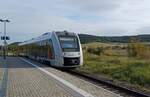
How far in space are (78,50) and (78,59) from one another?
0.73 meters

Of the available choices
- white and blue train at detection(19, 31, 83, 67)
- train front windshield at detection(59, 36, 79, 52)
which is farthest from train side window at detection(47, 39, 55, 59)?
train front windshield at detection(59, 36, 79, 52)

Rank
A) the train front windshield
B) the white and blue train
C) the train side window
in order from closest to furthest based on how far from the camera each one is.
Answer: the white and blue train, the train front windshield, the train side window

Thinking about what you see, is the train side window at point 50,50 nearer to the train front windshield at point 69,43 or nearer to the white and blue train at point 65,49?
the white and blue train at point 65,49

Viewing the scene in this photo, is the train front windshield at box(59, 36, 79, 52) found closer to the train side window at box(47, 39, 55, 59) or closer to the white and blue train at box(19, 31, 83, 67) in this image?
the white and blue train at box(19, 31, 83, 67)

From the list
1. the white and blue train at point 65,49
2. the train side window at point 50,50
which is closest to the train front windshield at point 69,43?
the white and blue train at point 65,49

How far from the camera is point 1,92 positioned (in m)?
13.0

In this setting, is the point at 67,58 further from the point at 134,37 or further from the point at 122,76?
the point at 134,37

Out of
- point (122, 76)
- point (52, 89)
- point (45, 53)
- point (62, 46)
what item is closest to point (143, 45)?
point (45, 53)

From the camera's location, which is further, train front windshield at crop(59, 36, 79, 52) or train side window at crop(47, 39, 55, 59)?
train side window at crop(47, 39, 55, 59)

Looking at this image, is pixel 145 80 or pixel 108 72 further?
pixel 108 72

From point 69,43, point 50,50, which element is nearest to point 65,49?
point 69,43

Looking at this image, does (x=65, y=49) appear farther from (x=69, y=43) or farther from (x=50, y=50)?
(x=50, y=50)

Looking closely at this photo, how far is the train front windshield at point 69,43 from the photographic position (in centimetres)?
2858

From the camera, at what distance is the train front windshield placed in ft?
93.8
